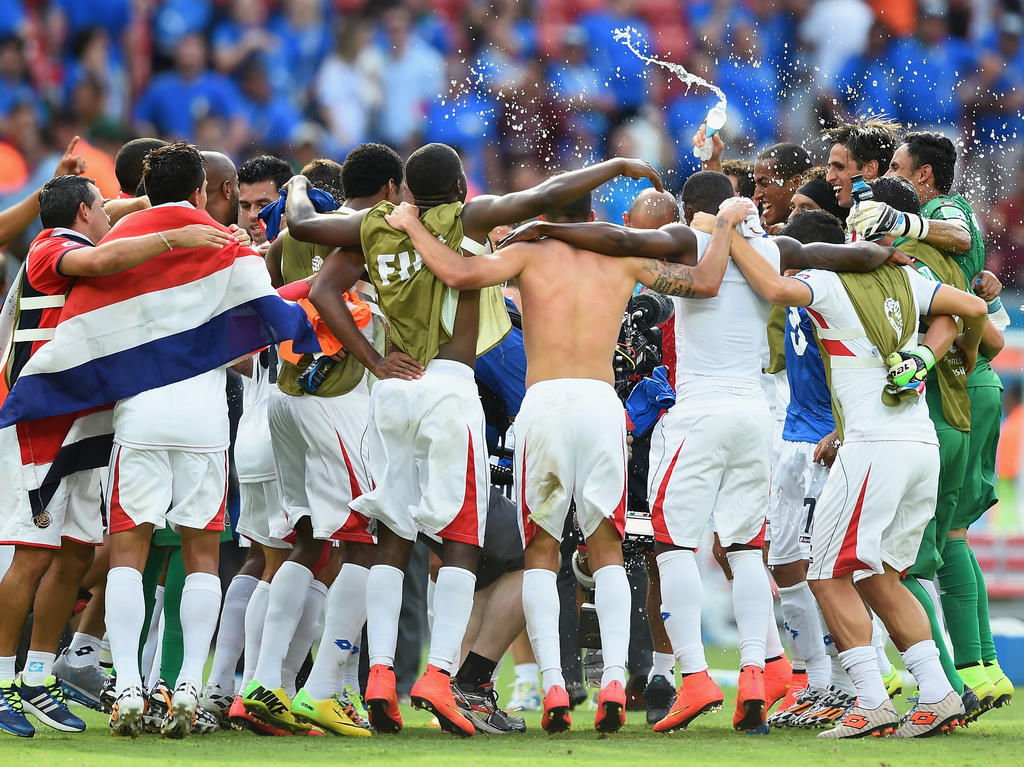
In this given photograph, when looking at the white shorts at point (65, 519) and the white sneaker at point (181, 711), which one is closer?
the white sneaker at point (181, 711)

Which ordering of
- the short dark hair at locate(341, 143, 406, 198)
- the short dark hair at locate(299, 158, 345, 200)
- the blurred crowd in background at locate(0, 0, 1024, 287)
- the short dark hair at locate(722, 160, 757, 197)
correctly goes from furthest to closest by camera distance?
the blurred crowd in background at locate(0, 0, 1024, 287) → the short dark hair at locate(722, 160, 757, 197) → the short dark hair at locate(299, 158, 345, 200) → the short dark hair at locate(341, 143, 406, 198)

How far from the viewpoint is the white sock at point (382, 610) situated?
18.6 feet

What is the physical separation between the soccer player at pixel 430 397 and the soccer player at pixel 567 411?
0.16m

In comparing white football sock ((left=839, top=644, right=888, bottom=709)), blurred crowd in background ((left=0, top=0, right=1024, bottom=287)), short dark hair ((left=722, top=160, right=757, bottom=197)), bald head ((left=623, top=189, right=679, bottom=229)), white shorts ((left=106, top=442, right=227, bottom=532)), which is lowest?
white football sock ((left=839, top=644, right=888, bottom=709))

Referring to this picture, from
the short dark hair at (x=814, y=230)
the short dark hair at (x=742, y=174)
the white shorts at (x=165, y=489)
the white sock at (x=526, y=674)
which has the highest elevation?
the short dark hair at (x=742, y=174)

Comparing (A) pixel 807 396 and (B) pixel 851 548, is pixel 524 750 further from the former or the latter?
(A) pixel 807 396

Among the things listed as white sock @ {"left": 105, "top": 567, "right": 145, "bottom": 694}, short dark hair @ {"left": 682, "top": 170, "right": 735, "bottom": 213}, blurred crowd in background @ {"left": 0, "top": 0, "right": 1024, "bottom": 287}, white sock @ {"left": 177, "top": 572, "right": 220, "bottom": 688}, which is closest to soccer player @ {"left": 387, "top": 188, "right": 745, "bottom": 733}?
short dark hair @ {"left": 682, "top": 170, "right": 735, "bottom": 213}

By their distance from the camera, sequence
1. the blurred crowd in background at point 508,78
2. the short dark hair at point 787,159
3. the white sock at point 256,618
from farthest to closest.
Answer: the blurred crowd in background at point 508,78, the short dark hair at point 787,159, the white sock at point 256,618

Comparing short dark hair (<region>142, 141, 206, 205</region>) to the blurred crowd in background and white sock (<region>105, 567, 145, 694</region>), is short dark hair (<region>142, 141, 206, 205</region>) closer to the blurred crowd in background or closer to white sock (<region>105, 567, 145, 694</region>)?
white sock (<region>105, 567, 145, 694</region>)

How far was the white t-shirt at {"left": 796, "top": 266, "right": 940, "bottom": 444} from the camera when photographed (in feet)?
19.7

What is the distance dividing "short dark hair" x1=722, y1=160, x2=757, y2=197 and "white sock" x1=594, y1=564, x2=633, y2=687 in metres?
3.06

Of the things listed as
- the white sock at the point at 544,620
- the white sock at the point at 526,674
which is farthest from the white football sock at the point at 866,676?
the white sock at the point at 526,674

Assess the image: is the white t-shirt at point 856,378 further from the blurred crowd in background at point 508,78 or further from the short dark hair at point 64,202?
the blurred crowd in background at point 508,78

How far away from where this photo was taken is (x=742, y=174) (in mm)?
8008
